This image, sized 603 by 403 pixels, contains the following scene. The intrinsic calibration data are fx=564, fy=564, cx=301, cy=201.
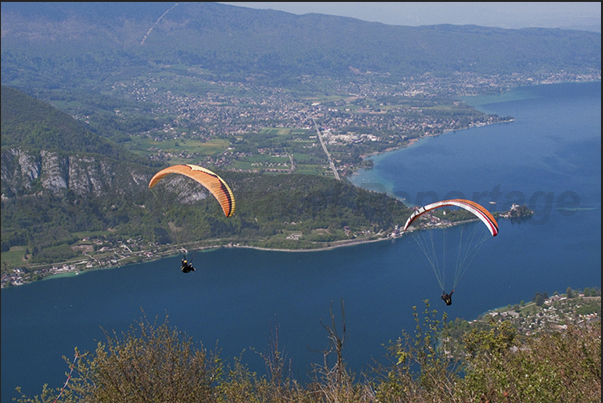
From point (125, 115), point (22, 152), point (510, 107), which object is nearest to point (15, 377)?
point (22, 152)

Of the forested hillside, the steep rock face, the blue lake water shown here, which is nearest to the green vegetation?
the blue lake water

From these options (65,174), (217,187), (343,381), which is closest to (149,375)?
(343,381)

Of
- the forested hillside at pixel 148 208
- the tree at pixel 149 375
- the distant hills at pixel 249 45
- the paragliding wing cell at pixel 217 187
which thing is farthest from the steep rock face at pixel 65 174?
the distant hills at pixel 249 45

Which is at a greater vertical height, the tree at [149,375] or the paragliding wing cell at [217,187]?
the paragliding wing cell at [217,187]

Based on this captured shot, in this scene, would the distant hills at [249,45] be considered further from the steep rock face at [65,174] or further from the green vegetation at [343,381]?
the green vegetation at [343,381]

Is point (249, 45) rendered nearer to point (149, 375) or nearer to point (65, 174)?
point (65, 174)

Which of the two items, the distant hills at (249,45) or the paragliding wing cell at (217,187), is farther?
the distant hills at (249,45)

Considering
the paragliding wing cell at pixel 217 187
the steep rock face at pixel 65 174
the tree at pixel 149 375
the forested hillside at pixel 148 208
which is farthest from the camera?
the steep rock face at pixel 65 174

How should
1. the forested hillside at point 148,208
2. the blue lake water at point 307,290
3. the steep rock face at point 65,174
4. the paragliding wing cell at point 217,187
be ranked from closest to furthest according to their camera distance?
1. the paragliding wing cell at point 217,187
2. the blue lake water at point 307,290
3. the forested hillside at point 148,208
4. the steep rock face at point 65,174
